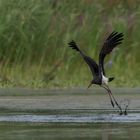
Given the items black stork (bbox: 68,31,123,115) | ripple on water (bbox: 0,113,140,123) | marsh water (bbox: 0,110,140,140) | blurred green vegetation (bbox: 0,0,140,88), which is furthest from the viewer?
blurred green vegetation (bbox: 0,0,140,88)

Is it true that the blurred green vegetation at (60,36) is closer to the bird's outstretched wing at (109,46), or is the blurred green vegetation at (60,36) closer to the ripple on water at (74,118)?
the bird's outstretched wing at (109,46)

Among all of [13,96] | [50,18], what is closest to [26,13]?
[50,18]

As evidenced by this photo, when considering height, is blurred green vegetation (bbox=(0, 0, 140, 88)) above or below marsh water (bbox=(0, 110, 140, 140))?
above

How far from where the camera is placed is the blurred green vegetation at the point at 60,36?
15.3 metres

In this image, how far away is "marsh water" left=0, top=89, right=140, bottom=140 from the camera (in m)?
9.45

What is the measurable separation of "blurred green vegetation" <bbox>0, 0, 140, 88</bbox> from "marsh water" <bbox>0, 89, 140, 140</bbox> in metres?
1.65

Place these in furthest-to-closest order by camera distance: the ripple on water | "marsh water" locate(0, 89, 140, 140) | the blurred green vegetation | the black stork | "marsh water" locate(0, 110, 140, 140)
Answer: the blurred green vegetation, the black stork, the ripple on water, "marsh water" locate(0, 89, 140, 140), "marsh water" locate(0, 110, 140, 140)

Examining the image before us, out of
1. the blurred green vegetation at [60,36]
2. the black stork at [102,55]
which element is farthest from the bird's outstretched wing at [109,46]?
the blurred green vegetation at [60,36]

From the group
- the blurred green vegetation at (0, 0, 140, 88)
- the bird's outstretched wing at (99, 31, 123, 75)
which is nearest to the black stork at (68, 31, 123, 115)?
the bird's outstretched wing at (99, 31, 123, 75)

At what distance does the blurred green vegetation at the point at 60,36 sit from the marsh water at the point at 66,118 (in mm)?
1650

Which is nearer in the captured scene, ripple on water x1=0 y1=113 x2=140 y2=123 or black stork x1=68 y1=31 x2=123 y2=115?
ripple on water x1=0 y1=113 x2=140 y2=123

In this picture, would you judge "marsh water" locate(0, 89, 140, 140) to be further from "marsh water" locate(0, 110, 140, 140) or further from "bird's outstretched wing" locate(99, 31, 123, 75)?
"bird's outstretched wing" locate(99, 31, 123, 75)

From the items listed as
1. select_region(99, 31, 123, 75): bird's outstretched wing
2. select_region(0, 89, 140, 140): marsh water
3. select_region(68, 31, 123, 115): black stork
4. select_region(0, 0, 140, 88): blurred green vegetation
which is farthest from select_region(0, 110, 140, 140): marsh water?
select_region(0, 0, 140, 88): blurred green vegetation

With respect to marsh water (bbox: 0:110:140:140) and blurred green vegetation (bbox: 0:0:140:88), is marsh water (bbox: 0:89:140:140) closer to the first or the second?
marsh water (bbox: 0:110:140:140)
